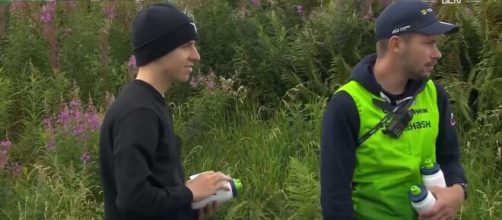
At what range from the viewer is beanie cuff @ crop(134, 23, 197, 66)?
10.5ft

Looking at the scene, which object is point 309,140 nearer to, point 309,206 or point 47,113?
point 309,206

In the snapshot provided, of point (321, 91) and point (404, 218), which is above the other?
point (404, 218)

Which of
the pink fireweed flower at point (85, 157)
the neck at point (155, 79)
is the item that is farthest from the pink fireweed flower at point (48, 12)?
the neck at point (155, 79)

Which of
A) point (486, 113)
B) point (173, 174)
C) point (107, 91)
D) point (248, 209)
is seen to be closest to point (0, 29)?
point (107, 91)

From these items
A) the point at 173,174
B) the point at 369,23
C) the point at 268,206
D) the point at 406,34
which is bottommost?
the point at 268,206

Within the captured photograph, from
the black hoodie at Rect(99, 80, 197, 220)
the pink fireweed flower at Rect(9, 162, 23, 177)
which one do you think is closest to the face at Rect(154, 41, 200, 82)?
the black hoodie at Rect(99, 80, 197, 220)

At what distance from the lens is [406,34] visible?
127 inches

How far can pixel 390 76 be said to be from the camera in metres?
3.27

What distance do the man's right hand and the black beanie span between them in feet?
1.75

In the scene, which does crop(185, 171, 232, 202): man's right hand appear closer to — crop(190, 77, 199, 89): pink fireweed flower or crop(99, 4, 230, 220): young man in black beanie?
crop(99, 4, 230, 220): young man in black beanie

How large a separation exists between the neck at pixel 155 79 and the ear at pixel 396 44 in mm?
934

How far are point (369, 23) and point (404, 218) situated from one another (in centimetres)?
379

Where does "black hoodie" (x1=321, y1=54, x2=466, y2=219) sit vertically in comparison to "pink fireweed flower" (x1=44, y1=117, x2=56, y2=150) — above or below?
above

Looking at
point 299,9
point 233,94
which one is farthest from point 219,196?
point 299,9
